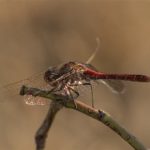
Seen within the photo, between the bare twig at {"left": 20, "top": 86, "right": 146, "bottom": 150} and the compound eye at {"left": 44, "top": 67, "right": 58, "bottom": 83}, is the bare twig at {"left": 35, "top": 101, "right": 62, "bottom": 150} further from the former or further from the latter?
the compound eye at {"left": 44, "top": 67, "right": 58, "bottom": 83}

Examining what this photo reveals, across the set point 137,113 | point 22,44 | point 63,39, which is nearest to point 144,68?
point 137,113

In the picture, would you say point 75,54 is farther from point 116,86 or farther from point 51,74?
point 51,74

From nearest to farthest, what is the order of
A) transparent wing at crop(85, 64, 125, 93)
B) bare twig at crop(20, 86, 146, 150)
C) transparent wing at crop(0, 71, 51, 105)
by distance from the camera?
bare twig at crop(20, 86, 146, 150) → transparent wing at crop(0, 71, 51, 105) → transparent wing at crop(85, 64, 125, 93)

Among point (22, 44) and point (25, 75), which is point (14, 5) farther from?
point (25, 75)

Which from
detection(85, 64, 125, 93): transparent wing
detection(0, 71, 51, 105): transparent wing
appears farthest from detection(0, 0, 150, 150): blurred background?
detection(0, 71, 51, 105): transparent wing

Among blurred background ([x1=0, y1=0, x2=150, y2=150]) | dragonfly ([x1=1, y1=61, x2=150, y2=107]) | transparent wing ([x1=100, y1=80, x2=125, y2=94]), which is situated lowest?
blurred background ([x1=0, y1=0, x2=150, y2=150])

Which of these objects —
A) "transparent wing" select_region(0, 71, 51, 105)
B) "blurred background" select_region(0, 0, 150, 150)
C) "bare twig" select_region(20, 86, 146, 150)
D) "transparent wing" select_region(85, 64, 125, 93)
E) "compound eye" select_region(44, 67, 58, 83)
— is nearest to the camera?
"bare twig" select_region(20, 86, 146, 150)

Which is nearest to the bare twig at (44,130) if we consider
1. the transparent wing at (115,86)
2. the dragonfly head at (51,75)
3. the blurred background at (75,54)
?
the dragonfly head at (51,75)
